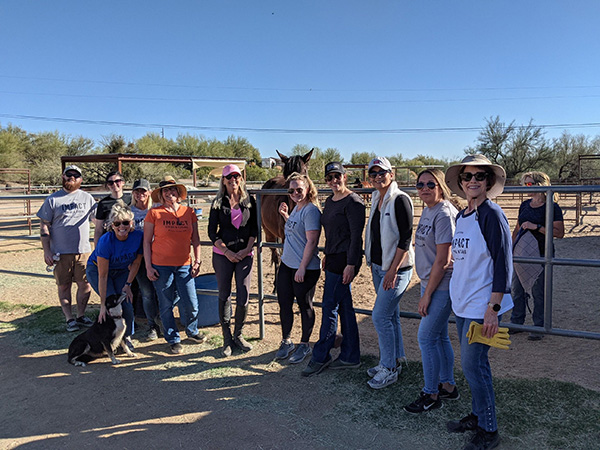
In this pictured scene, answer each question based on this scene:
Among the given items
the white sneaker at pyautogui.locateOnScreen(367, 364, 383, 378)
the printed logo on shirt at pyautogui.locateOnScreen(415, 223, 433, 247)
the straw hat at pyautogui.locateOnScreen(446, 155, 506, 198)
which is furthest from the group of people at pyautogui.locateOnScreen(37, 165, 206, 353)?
the straw hat at pyautogui.locateOnScreen(446, 155, 506, 198)

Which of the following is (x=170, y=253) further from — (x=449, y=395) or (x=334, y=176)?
(x=449, y=395)

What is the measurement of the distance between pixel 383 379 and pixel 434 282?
37.2 inches

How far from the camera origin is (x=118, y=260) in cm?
396

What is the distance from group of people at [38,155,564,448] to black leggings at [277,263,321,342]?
10mm

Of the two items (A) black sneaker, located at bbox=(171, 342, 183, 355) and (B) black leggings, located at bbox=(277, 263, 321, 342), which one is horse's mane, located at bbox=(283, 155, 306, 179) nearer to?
(B) black leggings, located at bbox=(277, 263, 321, 342)

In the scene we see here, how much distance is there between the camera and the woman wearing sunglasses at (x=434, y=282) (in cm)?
264

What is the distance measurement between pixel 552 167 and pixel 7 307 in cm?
3912

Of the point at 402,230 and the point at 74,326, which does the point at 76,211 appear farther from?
the point at 402,230

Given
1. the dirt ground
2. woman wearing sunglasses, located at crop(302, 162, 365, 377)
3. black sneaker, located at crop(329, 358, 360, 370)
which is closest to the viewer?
the dirt ground

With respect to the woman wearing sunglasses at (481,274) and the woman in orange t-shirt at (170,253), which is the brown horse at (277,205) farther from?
the woman wearing sunglasses at (481,274)

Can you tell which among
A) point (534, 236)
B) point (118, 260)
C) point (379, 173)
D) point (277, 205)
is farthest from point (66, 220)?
point (534, 236)

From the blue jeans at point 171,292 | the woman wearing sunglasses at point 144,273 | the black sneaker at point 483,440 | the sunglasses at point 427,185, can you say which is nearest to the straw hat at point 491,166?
the sunglasses at point 427,185

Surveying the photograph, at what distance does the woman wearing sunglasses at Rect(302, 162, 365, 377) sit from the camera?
10.6ft

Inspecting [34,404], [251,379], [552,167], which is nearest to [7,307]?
[34,404]
